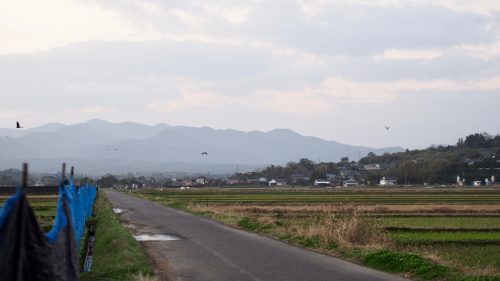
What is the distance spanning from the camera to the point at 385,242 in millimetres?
17781

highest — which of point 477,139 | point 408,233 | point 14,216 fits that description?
point 477,139

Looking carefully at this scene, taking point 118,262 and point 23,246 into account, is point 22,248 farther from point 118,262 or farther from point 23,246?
point 118,262

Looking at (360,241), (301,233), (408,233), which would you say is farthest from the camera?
(408,233)

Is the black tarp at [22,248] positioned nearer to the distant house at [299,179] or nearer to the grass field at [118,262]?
the grass field at [118,262]

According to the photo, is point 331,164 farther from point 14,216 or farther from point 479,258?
point 14,216

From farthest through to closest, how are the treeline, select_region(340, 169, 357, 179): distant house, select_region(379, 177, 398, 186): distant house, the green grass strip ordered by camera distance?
select_region(340, 169, 357, 179): distant house, select_region(379, 177, 398, 186): distant house, the treeline, the green grass strip

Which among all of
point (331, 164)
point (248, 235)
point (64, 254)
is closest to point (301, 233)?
point (248, 235)

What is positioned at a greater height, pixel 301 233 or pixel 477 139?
pixel 477 139

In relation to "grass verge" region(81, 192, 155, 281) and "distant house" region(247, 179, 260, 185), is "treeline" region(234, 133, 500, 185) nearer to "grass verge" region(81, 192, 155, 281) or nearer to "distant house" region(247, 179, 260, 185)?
"distant house" region(247, 179, 260, 185)

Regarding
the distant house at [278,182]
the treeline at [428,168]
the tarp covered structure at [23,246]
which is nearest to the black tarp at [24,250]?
the tarp covered structure at [23,246]

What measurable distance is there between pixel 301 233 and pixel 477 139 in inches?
7040

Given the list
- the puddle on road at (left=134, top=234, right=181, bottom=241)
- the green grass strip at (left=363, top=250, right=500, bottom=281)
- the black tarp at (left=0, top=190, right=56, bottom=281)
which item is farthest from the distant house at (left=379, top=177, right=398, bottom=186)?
the black tarp at (left=0, top=190, right=56, bottom=281)

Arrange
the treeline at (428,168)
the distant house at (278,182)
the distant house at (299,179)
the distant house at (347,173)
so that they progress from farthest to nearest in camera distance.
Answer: the distant house at (347,173)
the distant house at (299,179)
the distant house at (278,182)
the treeline at (428,168)

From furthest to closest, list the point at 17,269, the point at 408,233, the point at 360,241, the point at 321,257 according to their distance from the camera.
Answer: the point at 408,233
the point at 360,241
the point at 321,257
the point at 17,269
